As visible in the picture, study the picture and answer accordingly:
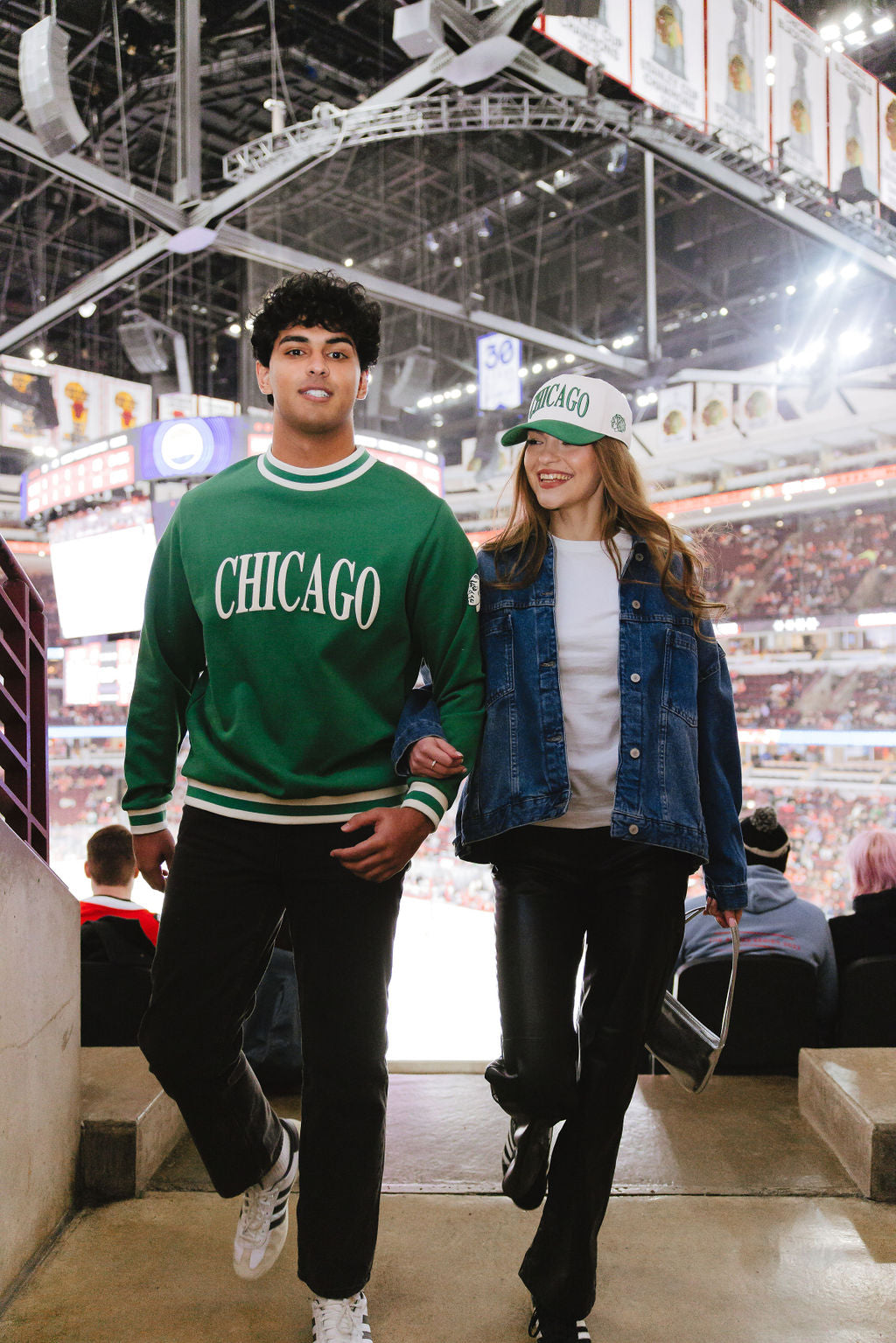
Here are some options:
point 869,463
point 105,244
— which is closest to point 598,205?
point 869,463

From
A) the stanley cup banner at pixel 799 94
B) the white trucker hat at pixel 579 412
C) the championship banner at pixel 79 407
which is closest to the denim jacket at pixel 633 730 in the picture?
the white trucker hat at pixel 579 412

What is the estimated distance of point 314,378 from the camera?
1.62 meters

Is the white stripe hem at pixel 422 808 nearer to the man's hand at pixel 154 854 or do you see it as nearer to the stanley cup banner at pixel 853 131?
the man's hand at pixel 154 854

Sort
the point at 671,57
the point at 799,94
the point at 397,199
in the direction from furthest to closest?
the point at 397,199 → the point at 799,94 → the point at 671,57

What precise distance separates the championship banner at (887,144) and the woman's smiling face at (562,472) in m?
6.17

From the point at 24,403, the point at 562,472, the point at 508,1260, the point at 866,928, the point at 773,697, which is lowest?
the point at 508,1260

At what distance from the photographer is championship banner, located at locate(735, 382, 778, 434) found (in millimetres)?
11305

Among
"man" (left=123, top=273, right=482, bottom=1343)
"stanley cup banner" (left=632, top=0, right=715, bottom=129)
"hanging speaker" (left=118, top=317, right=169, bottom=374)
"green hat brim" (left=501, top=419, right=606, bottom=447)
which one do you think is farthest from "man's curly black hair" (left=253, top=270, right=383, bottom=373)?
"hanging speaker" (left=118, top=317, right=169, bottom=374)

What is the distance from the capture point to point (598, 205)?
33.8 ft

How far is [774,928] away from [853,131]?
19.3 ft

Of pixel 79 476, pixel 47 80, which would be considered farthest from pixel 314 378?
pixel 79 476

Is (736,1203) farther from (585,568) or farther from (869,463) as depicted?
(869,463)

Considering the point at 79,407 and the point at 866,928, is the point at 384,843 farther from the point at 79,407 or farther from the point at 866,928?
the point at 79,407

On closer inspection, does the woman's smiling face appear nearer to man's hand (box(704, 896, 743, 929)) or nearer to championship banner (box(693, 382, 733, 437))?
man's hand (box(704, 896, 743, 929))
